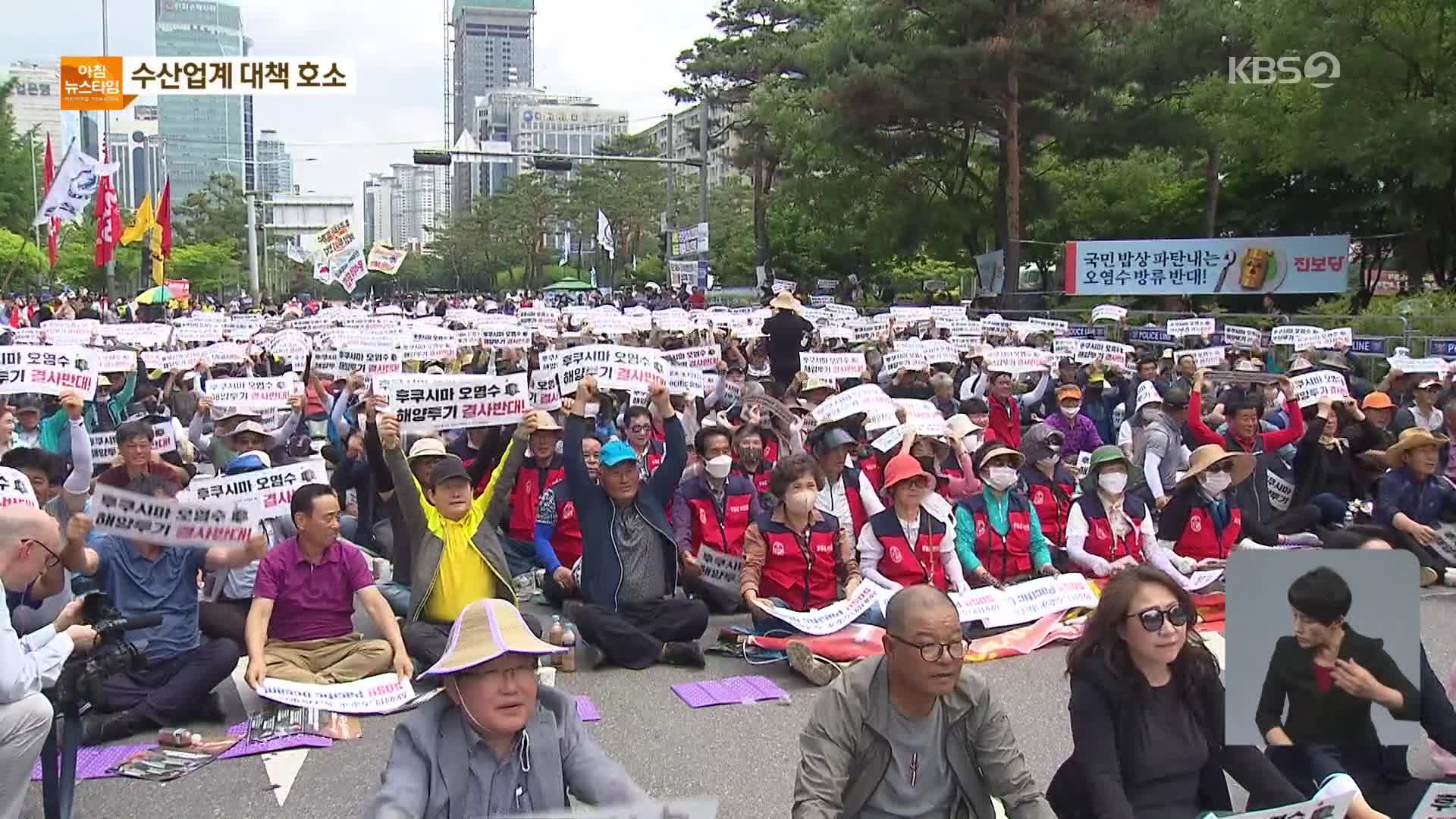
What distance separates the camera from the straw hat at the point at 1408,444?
919 centimetres

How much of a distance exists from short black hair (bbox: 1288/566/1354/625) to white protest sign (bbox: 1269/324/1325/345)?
14262 millimetres

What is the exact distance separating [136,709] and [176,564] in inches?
26.5

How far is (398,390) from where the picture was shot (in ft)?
27.2

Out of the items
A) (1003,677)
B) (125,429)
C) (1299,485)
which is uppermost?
(125,429)

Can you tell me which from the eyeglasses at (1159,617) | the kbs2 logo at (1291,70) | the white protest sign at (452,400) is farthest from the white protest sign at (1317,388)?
the kbs2 logo at (1291,70)

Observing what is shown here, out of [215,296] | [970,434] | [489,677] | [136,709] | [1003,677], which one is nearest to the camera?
[489,677]

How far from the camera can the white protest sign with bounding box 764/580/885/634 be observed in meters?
7.62

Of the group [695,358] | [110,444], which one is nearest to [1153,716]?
[110,444]

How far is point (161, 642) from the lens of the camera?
6480mm

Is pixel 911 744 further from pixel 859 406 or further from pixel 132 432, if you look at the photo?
pixel 859 406

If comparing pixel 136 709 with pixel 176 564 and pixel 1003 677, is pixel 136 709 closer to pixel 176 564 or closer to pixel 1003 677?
pixel 176 564

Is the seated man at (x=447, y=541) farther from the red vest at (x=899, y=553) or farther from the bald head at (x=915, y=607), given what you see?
the bald head at (x=915, y=607)

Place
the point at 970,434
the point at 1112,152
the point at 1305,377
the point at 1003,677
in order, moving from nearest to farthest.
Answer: the point at 1003,677, the point at 970,434, the point at 1305,377, the point at 1112,152

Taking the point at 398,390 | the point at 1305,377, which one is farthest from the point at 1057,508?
the point at 398,390
